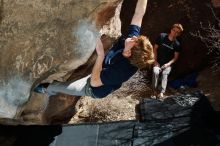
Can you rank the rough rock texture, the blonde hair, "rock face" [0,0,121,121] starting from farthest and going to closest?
1. the rough rock texture
2. "rock face" [0,0,121,121]
3. the blonde hair

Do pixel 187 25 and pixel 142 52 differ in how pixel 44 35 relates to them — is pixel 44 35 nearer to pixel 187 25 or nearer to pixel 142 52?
pixel 142 52

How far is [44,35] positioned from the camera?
13.3 ft

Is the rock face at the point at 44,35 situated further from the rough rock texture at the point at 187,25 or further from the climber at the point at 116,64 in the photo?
the rough rock texture at the point at 187,25

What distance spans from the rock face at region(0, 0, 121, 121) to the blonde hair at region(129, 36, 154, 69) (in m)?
0.65

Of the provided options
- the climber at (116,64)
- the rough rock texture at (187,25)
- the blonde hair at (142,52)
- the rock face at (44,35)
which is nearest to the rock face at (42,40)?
the rock face at (44,35)

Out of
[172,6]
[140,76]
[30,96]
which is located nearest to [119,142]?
[30,96]

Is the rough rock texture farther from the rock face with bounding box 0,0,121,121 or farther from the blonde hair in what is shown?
the blonde hair

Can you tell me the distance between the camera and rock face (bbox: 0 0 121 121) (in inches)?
158

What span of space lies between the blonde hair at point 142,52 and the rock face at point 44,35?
646 mm

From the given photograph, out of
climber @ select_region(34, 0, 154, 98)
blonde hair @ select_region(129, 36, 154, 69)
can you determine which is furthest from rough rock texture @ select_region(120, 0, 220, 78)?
blonde hair @ select_region(129, 36, 154, 69)

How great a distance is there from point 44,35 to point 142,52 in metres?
1.07

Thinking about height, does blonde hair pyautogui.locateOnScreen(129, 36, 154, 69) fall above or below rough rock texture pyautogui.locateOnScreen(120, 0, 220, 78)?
above

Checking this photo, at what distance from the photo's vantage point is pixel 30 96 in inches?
168

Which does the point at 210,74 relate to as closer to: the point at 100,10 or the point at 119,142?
the point at 119,142
